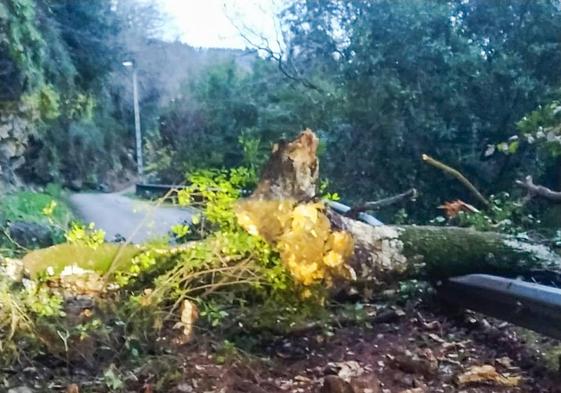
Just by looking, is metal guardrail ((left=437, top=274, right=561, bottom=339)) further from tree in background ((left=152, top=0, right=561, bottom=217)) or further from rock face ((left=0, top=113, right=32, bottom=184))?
rock face ((left=0, top=113, right=32, bottom=184))

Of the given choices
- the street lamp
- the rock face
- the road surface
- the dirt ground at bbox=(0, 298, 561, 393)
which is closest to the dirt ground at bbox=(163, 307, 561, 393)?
the dirt ground at bbox=(0, 298, 561, 393)

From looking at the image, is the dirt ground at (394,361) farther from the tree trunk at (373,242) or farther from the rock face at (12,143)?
the rock face at (12,143)

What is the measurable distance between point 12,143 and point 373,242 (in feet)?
10.8

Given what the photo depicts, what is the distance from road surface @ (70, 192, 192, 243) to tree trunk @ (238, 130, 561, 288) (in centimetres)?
35

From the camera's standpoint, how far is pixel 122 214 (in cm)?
333

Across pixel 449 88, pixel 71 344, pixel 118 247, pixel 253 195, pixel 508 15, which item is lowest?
pixel 71 344

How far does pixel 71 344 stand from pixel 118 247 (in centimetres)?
48

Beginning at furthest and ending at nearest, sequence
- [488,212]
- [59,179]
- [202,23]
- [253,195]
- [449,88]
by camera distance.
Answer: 1. [449,88]
2. [59,179]
3. [202,23]
4. [488,212]
5. [253,195]

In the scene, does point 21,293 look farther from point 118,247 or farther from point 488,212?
point 488,212

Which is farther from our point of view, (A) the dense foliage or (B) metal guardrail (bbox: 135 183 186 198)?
(A) the dense foliage

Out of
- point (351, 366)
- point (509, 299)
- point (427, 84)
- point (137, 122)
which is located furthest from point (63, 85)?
point (509, 299)

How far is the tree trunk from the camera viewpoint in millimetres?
2254

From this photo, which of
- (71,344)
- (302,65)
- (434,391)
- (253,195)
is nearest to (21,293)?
(71,344)

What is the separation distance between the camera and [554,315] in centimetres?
189
